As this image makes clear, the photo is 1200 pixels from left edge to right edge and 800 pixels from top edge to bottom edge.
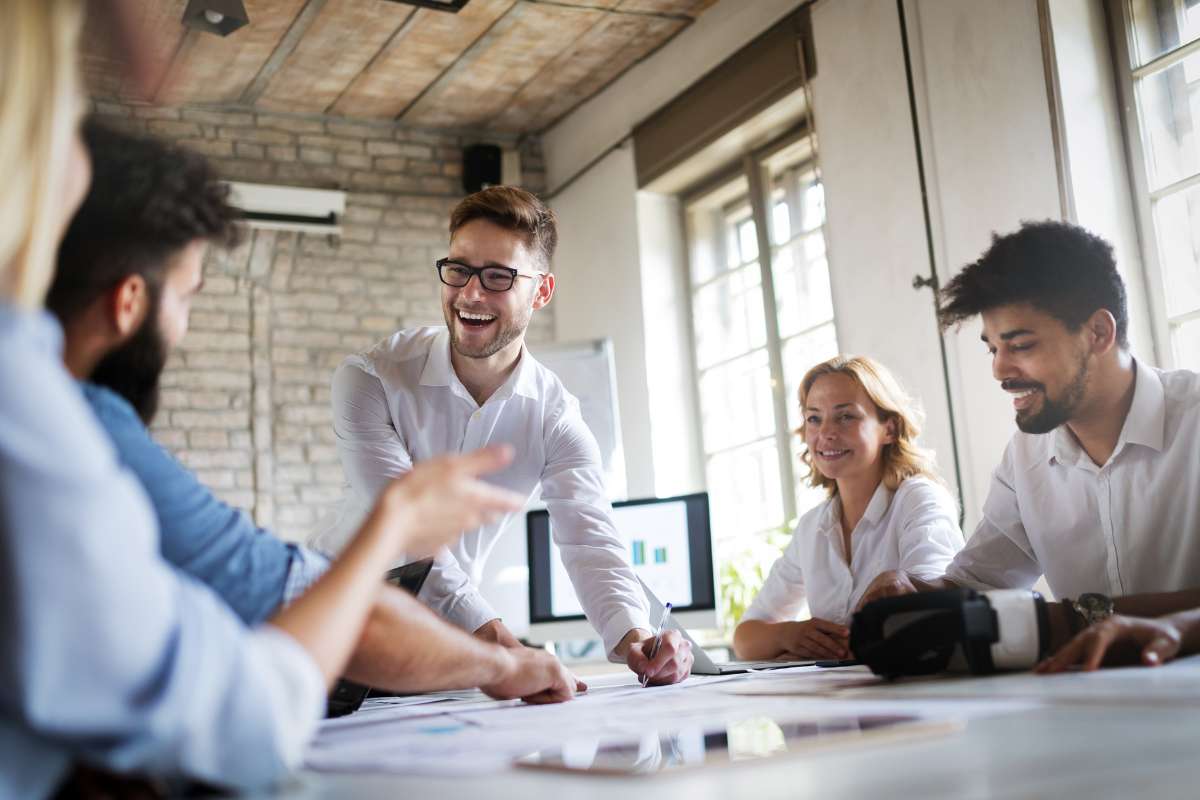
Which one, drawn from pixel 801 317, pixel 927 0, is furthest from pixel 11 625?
pixel 801 317

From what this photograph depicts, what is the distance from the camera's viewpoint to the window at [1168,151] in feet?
11.7

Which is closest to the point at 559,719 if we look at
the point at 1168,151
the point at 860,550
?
the point at 860,550

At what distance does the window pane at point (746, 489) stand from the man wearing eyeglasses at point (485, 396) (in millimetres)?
2571

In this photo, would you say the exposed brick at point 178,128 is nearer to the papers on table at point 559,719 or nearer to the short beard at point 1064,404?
the papers on table at point 559,719

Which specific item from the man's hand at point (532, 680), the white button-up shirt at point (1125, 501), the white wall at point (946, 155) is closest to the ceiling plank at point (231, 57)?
the white wall at point (946, 155)

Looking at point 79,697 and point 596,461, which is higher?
point 596,461

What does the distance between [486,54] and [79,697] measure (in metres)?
5.18

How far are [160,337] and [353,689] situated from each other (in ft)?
2.60

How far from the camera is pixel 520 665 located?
1.62 meters

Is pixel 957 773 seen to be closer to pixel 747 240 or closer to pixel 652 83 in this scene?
pixel 747 240

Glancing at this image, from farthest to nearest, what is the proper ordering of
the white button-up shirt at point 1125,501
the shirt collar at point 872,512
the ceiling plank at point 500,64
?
the ceiling plank at point 500,64
the shirt collar at point 872,512
the white button-up shirt at point 1125,501

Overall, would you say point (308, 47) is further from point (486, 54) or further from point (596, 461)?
point (596, 461)

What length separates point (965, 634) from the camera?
1.57 meters

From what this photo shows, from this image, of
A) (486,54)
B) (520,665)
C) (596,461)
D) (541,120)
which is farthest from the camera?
(541,120)
